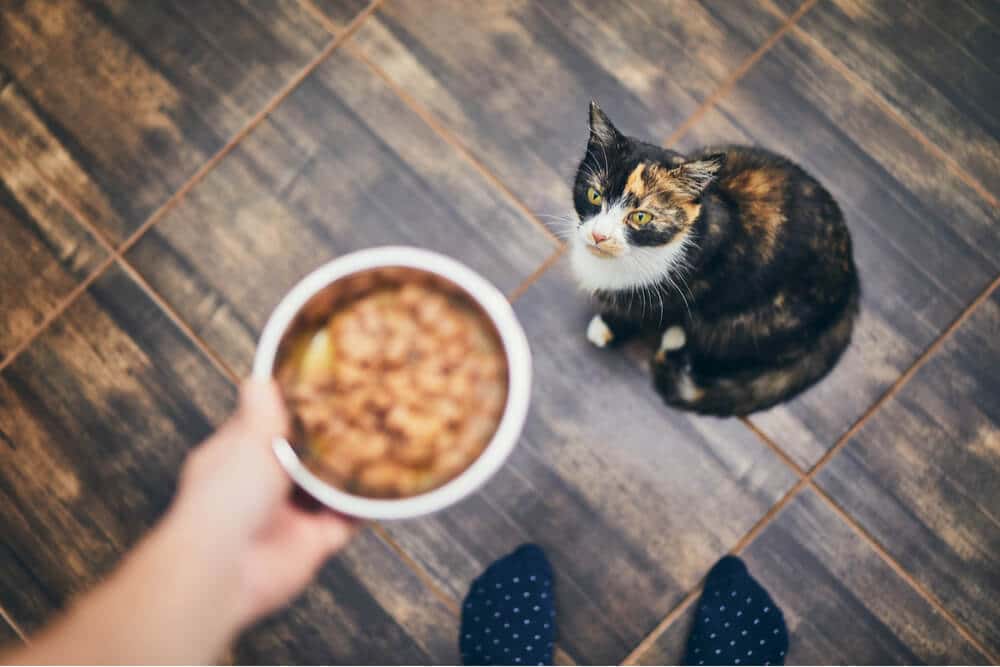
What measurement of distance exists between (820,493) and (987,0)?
3.18 ft

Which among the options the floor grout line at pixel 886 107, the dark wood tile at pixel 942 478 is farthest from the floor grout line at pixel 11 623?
the floor grout line at pixel 886 107

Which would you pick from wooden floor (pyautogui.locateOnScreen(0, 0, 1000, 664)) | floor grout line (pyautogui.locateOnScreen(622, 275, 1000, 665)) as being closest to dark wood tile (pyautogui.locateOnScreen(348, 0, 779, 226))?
wooden floor (pyautogui.locateOnScreen(0, 0, 1000, 664))

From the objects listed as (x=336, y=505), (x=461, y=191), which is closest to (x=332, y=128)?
(x=461, y=191)

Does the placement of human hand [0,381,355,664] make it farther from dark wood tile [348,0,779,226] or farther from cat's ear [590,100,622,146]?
dark wood tile [348,0,779,226]

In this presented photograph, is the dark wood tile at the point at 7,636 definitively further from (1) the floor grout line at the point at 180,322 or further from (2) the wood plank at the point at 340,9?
(2) the wood plank at the point at 340,9

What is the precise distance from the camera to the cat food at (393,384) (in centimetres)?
69

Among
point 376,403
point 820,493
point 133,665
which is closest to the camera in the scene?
point 133,665

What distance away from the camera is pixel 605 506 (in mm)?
1114

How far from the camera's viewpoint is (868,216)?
114cm

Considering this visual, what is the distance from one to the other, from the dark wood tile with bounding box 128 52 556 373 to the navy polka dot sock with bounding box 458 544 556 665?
486 millimetres

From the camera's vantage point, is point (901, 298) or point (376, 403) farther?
point (901, 298)

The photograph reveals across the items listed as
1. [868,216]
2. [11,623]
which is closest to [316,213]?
[11,623]

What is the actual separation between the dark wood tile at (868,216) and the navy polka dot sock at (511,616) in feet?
1.56

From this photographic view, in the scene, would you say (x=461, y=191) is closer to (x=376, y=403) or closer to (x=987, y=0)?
(x=376, y=403)
